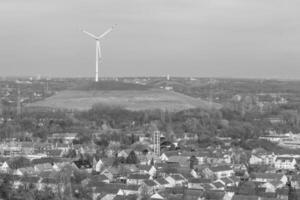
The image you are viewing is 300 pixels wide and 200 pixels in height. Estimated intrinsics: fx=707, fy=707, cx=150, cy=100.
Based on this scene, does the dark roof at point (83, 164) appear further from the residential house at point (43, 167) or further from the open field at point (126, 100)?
the open field at point (126, 100)

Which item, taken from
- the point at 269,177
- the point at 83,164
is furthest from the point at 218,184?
the point at 83,164

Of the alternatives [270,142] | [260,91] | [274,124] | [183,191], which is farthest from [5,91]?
[183,191]

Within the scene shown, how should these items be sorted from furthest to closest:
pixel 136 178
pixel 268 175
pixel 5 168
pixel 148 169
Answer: pixel 148 169, pixel 5 168, pixel 268 175, pixel 136 178

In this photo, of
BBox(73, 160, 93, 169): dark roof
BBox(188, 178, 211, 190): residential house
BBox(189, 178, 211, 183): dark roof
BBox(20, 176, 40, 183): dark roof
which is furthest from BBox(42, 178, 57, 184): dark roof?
BBox(73, 160, 93, 169): dark roof

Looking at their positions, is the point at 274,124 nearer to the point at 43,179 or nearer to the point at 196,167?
the point at 196,167

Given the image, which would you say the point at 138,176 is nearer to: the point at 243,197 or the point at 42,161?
the point at 243,197

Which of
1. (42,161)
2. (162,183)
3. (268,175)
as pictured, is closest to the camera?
(162,183)

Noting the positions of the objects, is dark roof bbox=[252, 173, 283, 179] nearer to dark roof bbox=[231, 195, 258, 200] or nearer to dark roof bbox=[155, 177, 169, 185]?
dark roof bbox=[155, 177, 169, 185]

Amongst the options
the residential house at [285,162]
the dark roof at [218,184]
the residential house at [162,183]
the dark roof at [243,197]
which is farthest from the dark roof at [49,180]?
the residential house at [285,162]
